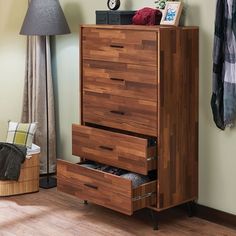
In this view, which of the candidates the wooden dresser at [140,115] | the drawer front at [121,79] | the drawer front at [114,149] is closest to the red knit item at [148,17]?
the wooden dresser at [140,115]

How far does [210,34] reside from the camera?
3674mm

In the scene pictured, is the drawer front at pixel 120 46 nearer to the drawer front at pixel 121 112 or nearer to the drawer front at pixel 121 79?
the drawer front at pixel 121 79

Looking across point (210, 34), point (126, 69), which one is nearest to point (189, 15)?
point (210, 34)

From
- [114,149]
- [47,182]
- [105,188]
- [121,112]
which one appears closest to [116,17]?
[121,112]

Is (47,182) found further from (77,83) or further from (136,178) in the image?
(136,178)

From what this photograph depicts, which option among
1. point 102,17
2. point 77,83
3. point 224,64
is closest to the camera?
point 224,64

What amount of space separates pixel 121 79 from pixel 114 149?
46 centimetres

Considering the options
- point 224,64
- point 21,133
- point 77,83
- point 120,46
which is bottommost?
point 21,133

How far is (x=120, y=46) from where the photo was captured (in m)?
3.73

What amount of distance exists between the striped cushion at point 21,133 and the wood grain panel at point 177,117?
1296 mm

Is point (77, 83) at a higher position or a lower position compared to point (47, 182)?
higher

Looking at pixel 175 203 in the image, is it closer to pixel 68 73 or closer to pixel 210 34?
pixel 210 34

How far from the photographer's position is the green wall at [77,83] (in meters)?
3.72

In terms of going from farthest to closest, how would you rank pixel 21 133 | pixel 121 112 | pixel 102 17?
pixel 21 133, pixel 102 17, pixel 121 112
